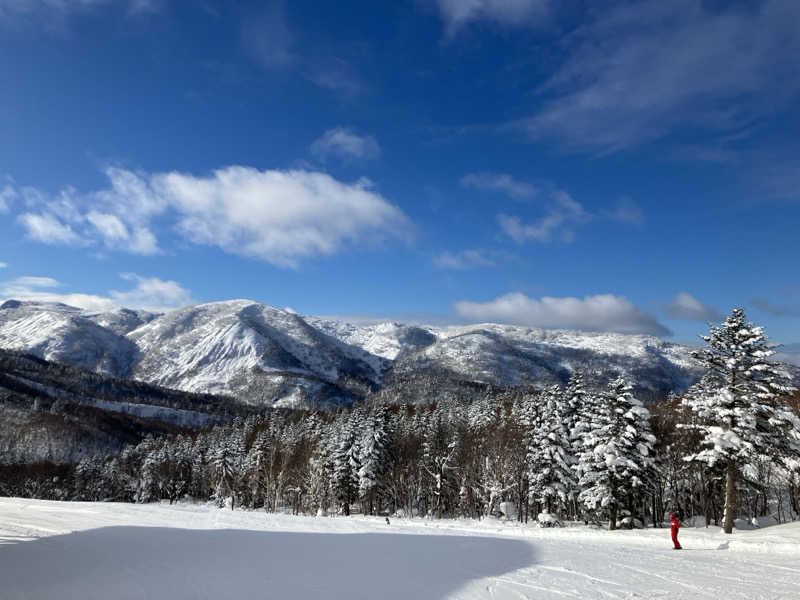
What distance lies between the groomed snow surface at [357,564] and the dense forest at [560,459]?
21.3 ft

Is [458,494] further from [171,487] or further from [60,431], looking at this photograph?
[60,431]

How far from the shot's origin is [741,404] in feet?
86.3

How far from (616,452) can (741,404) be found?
7943 mm

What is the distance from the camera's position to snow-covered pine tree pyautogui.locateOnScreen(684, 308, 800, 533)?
2533 centimetres

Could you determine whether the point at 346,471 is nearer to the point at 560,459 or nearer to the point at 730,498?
the point at 560,459

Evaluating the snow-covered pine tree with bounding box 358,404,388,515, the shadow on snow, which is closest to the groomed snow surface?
the shadow on snow

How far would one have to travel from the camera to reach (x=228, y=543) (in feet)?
58.5

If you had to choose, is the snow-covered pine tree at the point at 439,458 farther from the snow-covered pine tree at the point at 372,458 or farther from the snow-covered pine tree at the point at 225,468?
the snow-covered pine tree at the point at 225,468

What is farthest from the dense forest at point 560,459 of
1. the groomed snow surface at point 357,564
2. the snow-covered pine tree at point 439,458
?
the groomed snow surface at point 357,564

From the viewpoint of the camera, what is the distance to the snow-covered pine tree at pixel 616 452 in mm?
31328

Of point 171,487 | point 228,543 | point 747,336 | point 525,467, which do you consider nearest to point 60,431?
point 171,487

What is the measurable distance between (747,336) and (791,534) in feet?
31.6

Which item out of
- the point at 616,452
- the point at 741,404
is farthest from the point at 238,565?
the point at 741,404

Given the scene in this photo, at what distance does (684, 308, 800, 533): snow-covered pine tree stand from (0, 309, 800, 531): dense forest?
0.24ft
